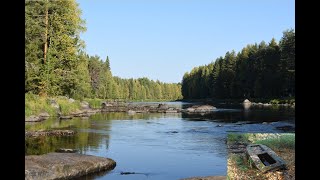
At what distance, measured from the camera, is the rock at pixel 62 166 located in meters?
13.4

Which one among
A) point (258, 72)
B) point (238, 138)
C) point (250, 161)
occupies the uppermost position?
point (258, 72)

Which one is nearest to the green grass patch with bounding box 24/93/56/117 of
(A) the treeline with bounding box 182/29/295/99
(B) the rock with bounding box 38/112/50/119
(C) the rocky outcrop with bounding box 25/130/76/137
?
(B) the rock with bounding box 38/112/50/119

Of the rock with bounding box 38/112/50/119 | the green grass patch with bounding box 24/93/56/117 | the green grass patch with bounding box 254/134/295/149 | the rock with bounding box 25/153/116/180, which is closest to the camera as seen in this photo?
the green grass patch with bounding box 254/134/295/149

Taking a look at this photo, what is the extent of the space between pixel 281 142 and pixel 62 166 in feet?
39.2

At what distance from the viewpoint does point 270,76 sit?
10419 cm

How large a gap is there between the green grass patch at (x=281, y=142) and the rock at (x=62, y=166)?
10953mm

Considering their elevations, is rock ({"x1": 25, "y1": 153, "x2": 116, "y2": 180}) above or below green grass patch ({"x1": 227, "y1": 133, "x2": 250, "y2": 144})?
below

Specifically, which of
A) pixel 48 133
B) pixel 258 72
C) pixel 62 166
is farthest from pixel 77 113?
pixel 258 72

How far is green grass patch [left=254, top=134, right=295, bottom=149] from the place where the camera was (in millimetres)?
3693

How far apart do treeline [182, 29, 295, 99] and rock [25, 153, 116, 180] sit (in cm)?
7179

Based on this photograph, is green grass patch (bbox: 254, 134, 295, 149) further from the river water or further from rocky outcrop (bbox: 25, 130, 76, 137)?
rocky outcrop (bbox: 25, 130, 76, 137)

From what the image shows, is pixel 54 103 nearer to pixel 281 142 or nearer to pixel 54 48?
pixel 54 48

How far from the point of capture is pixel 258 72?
11369 cm

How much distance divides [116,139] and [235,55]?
11929 centimetres
